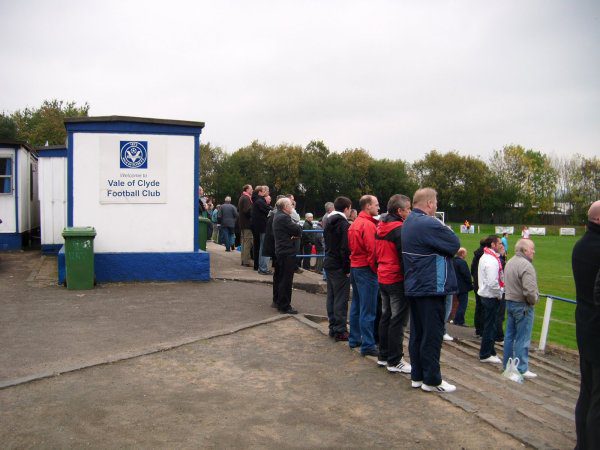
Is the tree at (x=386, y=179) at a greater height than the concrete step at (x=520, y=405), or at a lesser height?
greater

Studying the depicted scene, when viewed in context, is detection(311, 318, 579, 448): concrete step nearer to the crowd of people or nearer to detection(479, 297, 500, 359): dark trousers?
the crowd of people

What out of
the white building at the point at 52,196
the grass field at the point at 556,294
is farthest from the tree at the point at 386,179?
the white building at the point at 52,196

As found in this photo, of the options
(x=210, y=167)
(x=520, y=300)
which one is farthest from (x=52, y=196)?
(x=210, y=167)

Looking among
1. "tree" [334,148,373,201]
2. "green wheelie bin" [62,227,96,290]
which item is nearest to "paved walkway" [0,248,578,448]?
"green wheelie bin" [62,227,96,290]

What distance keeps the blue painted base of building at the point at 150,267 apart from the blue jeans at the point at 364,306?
212 inches

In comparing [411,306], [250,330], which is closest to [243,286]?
[250,330]

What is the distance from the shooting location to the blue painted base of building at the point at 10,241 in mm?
16875

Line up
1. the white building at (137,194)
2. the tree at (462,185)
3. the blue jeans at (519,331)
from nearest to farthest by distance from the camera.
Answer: the blue jeans at (519,331) < the white building at (137,194) < the tree at (462,185)

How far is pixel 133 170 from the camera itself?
11719 mm

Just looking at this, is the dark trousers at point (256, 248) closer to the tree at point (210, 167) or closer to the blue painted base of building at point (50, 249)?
the blue painted base of building at point (50, 249)

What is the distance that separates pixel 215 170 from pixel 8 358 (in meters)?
62.2

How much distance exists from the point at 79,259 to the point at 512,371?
758 cm

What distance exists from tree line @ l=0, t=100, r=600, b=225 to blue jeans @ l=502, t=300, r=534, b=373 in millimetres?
58693

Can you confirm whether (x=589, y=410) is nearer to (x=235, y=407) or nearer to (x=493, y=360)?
(x=235, y=407)
